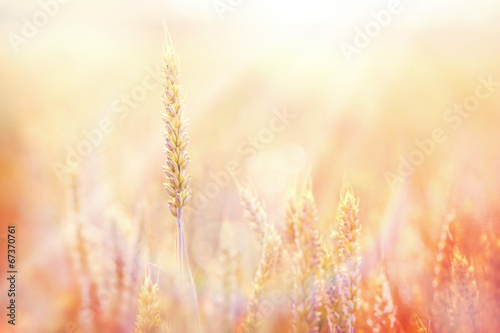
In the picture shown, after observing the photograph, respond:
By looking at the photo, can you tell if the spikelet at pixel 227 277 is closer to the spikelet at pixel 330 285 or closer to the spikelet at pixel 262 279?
the spikelet at pixel 262 279

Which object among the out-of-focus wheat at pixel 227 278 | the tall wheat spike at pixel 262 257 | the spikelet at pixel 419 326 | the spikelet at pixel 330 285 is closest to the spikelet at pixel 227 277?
the out-of-focus wheat at pixel 227 278

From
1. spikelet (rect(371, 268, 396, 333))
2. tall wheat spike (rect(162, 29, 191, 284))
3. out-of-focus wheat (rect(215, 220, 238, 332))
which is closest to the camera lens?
tall wheat spike (rect(162, 29, 191, 284))

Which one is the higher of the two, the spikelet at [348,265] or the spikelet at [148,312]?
the spikelet at [348,265]

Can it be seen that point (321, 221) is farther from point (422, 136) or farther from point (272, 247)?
point (422, 136)

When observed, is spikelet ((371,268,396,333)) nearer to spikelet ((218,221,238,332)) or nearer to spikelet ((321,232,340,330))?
spikelet ((321,232,340,330))

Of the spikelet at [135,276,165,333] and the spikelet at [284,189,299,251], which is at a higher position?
the spikelet at [284,189,299,251]

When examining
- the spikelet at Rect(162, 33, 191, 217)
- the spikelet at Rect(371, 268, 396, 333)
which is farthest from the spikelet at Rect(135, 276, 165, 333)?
the spikelet at Rect(371, 268, 396, 333)
